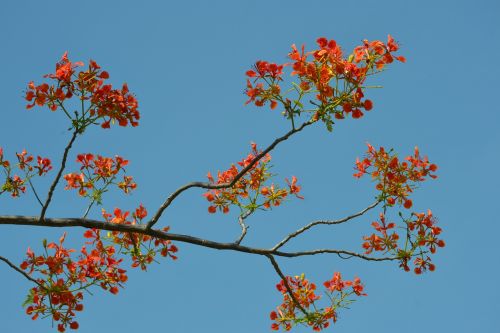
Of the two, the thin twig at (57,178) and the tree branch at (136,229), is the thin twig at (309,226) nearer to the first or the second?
the tree branch at (136,229)

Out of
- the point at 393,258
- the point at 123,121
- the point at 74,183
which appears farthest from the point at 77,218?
the point at 393,258

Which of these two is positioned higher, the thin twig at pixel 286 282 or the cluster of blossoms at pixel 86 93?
the cluster of blossoms at pixel 86 93

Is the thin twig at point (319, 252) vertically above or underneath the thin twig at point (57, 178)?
underneath

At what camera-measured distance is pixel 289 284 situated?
529cm

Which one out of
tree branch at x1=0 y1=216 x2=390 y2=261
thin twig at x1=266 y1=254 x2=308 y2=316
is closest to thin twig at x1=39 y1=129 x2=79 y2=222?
tree branch at x1=0 y1=216 x2=390 y2=261

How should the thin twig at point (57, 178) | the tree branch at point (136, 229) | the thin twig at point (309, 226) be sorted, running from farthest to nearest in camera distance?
the thin twig at point (309, 226) → the tree branch at point (136, 229) → the thin twig at point (57, 178)

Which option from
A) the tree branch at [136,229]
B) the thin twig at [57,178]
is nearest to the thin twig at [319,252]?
the tree branch at [136,229]

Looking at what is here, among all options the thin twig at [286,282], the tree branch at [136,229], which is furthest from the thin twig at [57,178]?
the thin twig at [286,282]

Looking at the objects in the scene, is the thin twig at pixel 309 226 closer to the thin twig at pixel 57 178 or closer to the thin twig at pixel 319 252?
the thin twig at pixel 319 252

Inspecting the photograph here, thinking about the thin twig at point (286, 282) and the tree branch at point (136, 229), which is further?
the thin twig at point (286, 282)

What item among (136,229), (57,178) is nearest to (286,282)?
(136,229)

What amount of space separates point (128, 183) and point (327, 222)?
189 cm

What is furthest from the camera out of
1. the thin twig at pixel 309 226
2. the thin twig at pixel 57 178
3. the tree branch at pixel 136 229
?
the thin twig at pixel 309 226

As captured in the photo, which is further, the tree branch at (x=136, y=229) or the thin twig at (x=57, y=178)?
the tree branch at (x=136, y=229)
